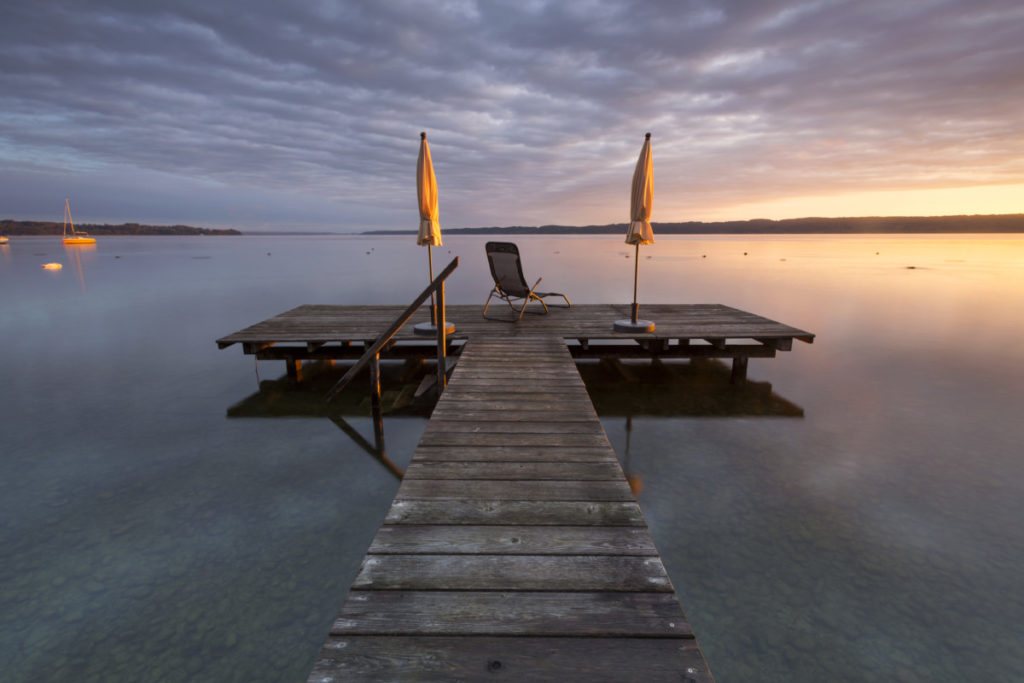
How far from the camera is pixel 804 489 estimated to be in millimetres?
4289

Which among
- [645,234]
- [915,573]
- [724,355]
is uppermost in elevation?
[645,234]

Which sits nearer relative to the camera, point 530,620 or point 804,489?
point 530,620

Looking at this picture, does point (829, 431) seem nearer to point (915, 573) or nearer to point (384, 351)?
point (915, 573)

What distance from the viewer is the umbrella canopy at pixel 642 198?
595 cm

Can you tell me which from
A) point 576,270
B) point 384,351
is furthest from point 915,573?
point 576,270

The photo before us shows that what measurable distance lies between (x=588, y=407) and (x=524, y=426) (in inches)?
26.5

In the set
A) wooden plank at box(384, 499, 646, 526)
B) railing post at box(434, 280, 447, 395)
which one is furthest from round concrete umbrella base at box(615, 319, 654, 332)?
wooden plank at box(384, 499, 646, 526)

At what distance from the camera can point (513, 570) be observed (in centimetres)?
192

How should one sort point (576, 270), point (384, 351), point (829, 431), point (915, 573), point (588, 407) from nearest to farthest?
point (915, 573) → point (588, 407) → point (829, 431) → point (384, 351) → point (576, 270)

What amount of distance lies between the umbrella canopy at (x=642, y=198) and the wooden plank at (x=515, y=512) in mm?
4412

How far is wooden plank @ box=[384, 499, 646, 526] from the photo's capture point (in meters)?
2.27

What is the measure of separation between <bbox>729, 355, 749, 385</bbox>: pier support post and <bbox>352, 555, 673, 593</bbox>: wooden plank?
6199mm

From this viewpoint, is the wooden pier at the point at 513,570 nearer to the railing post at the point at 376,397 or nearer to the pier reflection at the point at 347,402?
the railing post at the point at 376,397

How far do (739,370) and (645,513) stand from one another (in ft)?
14.5
